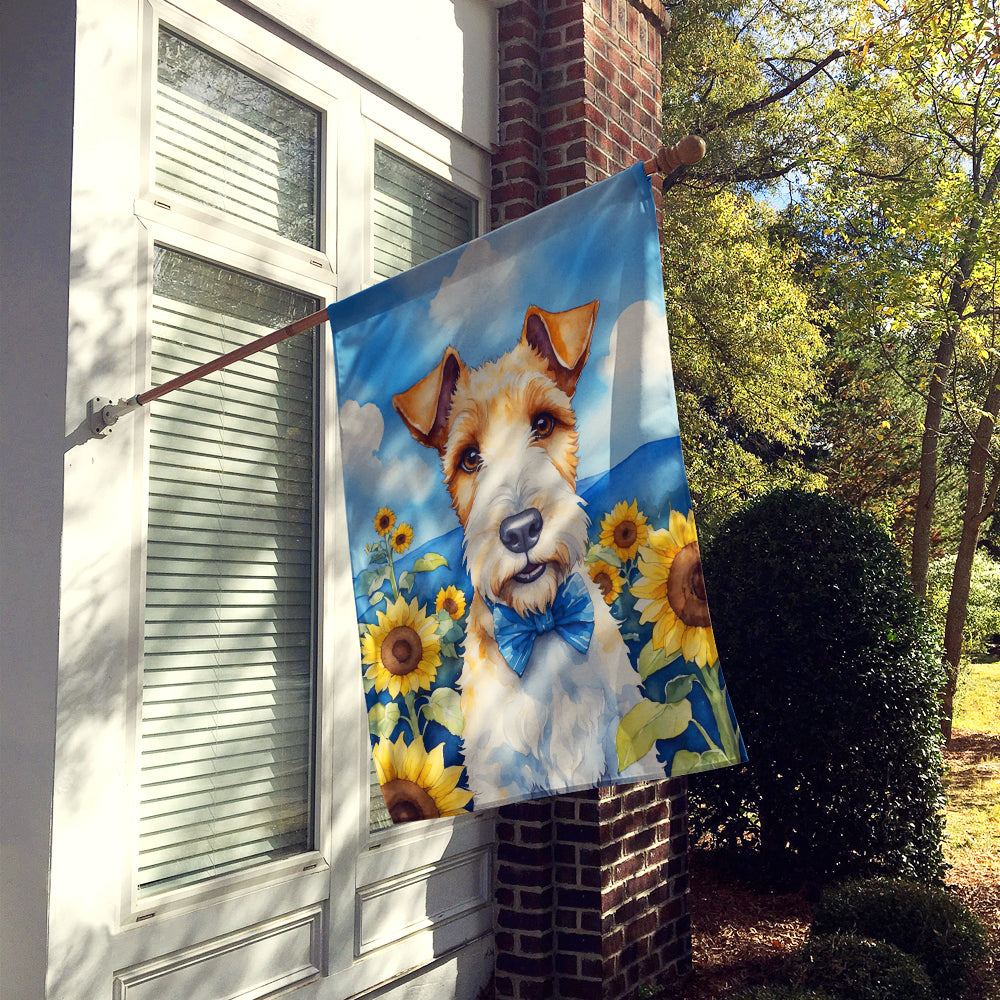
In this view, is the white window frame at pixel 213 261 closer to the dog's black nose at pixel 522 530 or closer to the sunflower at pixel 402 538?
the sunflower at pixel 402 538

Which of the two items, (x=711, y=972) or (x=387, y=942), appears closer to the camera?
(x=387, y=942)

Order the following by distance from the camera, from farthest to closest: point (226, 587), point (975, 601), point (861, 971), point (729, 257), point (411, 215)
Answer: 1. point (975, 601)
2. point (729, 257)
3. point (411, 215)
4. point (861, 971)
5. point (226, 587)

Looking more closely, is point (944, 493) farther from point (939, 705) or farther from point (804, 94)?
point (939, 705)

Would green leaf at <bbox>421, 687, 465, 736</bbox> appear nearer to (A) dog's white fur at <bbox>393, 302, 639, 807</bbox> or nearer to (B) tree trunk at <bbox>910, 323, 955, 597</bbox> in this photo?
(A) dog's white fur at <bbox>393, 302, 639, 807</bbox>

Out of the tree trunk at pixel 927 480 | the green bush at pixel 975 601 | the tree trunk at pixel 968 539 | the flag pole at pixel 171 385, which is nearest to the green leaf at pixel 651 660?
the flag pole at pixel 171 385

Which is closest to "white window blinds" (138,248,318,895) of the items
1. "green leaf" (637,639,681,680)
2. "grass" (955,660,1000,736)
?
"green leaf" (637,639,681,680)

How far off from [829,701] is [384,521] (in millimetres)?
3957

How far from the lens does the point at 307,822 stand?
134 inches

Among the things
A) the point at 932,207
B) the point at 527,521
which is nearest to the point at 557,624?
the point at 527,521

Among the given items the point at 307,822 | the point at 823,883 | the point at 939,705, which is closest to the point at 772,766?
the point at 823,883

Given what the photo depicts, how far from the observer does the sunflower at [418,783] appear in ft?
7.52

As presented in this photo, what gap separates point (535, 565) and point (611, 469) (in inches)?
11.2

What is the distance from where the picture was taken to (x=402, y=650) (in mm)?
2387

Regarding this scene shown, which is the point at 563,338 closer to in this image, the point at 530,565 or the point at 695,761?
the point at 530,565
